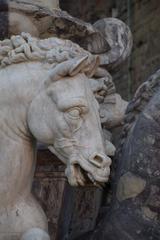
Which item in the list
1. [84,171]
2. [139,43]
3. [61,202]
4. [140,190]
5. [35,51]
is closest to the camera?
[84,171]

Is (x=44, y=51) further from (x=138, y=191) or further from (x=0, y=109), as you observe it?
(x=138, y=191)

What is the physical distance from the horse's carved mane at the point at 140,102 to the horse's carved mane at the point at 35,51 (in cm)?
36

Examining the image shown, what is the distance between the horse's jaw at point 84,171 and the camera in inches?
80.6

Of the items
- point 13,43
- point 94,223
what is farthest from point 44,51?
point 94,223

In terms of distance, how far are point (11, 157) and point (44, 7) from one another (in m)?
0.74

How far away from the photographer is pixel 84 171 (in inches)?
81.2

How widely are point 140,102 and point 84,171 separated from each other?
51 cm

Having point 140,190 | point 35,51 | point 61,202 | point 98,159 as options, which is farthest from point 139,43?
point 98,159

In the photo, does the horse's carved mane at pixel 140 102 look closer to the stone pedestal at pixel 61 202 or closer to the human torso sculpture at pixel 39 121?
the stone pedestal at pixel 61 202

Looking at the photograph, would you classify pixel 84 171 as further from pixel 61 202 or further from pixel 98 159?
pixel 61 202

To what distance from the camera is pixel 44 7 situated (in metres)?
2.68

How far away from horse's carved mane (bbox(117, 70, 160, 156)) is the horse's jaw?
46cm

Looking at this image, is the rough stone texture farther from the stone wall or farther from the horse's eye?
the stone wall

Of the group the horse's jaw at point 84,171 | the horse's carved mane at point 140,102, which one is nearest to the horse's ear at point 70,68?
the horse's jaw at point 84,171
